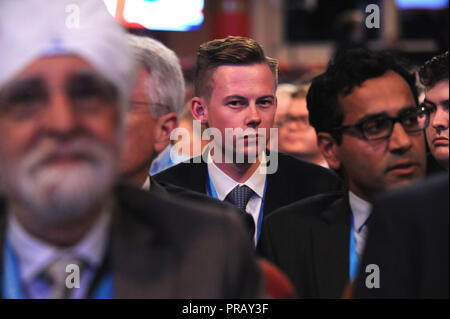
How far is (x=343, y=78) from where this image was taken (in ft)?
7.88

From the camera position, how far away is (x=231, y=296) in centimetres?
139

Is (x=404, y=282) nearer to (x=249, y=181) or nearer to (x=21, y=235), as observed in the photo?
(x=21, y=235)

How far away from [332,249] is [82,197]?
105 centimetres

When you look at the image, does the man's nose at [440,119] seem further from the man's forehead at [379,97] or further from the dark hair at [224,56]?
the dark hair at [224,56]

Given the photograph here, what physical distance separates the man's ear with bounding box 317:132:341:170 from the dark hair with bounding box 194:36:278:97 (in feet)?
1.92

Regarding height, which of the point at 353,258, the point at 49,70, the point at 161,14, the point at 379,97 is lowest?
the point at 353,258

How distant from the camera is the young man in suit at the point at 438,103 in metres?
2.12

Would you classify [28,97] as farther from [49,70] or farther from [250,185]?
[250,185]

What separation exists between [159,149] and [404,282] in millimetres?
1295

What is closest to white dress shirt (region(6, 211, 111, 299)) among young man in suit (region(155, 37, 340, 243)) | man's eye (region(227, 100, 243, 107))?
young man in suit (region(155, 37, 340, 243))

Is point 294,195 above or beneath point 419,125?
beneath

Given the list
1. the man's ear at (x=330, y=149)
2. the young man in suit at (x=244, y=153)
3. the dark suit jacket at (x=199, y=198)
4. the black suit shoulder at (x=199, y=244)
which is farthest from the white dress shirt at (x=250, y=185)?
the black suit shoulder at (x=199, y=244)

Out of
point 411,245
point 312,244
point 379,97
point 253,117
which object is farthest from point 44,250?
point 253,117
